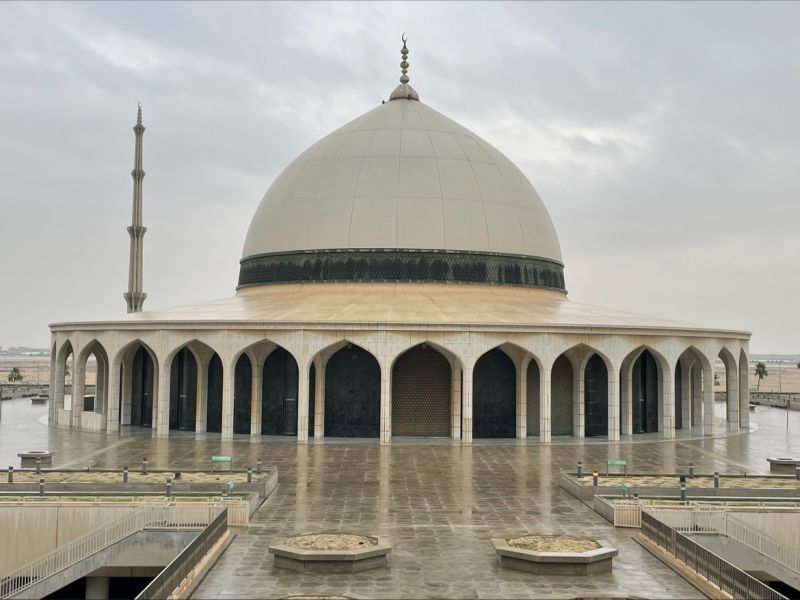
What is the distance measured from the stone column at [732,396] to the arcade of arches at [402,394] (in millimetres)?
1582

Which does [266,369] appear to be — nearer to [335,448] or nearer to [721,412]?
[335,448]

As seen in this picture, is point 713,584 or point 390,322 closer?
point 713,584

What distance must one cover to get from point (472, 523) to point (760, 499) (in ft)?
20.7

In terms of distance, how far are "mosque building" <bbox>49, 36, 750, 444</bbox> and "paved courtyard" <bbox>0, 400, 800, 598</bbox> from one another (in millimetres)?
2242

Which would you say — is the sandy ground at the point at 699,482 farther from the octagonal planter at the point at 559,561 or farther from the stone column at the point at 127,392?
the stone column at the point at 127,392

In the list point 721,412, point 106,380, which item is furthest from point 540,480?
point 721,412

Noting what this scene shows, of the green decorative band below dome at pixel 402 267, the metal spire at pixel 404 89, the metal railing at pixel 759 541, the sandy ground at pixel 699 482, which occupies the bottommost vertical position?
the metal railing at pixel 759 541

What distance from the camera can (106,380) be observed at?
1630 inches

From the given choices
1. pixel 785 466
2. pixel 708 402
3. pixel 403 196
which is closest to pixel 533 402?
pixel 708 402

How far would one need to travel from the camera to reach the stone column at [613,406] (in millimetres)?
34500

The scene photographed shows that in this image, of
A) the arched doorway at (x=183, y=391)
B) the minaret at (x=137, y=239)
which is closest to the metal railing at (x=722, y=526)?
the arched doorway at (x=183, y=391)

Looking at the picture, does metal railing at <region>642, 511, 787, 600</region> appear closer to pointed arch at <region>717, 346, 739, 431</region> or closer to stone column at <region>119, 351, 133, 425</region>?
pointed arch at <region>717, 346, 739, 431</region>

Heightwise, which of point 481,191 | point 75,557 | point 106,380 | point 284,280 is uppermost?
point 481,191

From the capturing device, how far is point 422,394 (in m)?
35.4
